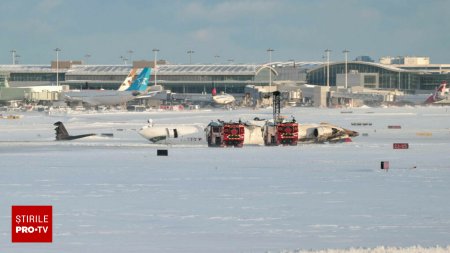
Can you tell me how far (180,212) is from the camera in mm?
30734

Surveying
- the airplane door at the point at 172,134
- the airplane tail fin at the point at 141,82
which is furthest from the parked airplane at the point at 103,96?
the airplane door at the point at 172,134

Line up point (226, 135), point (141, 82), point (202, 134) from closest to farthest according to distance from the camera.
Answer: point (226, 135) → point (202, 134) → point (141, 82)

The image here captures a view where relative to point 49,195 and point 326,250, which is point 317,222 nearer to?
point 326,250

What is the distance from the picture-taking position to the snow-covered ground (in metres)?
25.6

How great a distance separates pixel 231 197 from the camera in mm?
35062

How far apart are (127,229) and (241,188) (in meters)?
11.7

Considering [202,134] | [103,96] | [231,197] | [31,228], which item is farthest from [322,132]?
[103,96]

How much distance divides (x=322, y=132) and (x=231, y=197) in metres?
33.8

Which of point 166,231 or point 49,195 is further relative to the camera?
point 49,195

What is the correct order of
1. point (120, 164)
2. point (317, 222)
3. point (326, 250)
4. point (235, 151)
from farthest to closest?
point (235, 151)
point (120, 164)
point (317, 222)
point (326, 250)

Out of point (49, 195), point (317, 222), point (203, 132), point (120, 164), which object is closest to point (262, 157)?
point (120, 164)

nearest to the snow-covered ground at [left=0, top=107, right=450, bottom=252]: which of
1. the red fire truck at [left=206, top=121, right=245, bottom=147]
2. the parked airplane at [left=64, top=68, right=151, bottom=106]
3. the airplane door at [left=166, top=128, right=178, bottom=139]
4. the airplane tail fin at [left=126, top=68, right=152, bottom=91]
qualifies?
the red fire truck at [left=206, top=121, right=245, bottom=147]

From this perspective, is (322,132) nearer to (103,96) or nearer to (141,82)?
(103,96)

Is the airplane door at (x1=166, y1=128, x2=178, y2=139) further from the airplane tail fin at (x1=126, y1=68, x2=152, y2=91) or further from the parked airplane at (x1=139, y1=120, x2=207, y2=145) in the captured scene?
the airplane tail fin at (x1=126, y1=68, x2=152, y2=91)
